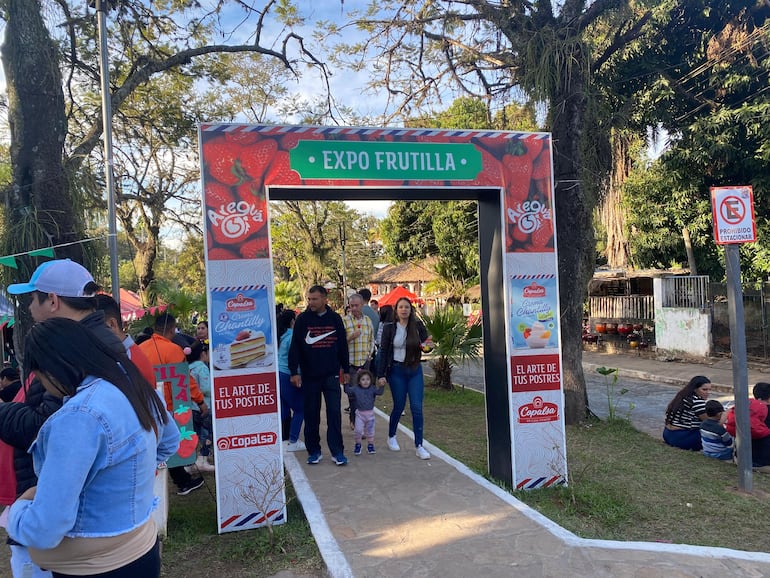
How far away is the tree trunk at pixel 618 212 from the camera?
15.1m

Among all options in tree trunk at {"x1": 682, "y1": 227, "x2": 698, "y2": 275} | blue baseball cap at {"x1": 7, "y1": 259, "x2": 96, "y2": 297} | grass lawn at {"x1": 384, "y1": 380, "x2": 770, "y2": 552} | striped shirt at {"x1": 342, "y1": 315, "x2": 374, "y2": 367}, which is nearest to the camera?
blue baseball cap at {"x1": 7, "y1": 259, "x2": 96, "y2": 297}

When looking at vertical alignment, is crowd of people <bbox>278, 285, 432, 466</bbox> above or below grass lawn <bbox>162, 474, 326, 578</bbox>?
above

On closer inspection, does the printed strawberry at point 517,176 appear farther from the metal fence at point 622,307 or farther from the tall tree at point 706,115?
the metal fence at point 622,307

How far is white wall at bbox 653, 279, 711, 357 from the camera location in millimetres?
14352

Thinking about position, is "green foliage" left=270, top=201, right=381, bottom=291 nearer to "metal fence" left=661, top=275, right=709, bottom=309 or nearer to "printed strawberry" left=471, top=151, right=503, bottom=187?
"metal fence" left=661, top=275, right=709, bottom=309

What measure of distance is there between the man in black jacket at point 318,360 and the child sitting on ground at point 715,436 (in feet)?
13.6

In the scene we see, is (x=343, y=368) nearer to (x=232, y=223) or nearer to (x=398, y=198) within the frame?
(x=398, y=198)

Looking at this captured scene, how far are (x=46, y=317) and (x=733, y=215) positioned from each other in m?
5.54

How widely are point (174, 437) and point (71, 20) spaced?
23.4 ft

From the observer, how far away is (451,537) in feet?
13.6

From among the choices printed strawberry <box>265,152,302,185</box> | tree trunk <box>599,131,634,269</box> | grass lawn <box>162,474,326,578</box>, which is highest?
tree trunk <box>599,131,634,269</box>

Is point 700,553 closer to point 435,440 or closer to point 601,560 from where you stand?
point 601,560

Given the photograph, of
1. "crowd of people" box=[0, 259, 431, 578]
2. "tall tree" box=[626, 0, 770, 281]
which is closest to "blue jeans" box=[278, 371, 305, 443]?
"crowd of people" box=[0, 259, 431, 578]

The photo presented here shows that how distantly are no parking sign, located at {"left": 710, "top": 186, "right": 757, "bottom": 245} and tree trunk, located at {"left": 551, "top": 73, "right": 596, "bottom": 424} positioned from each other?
296 centimetres
